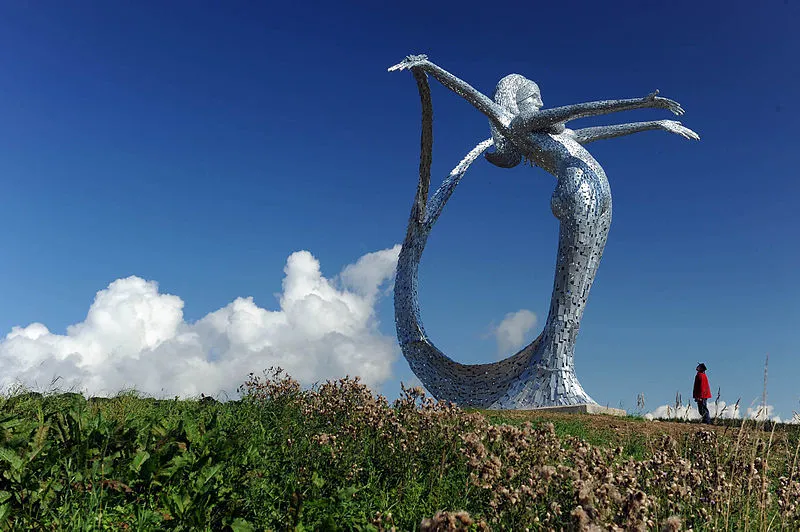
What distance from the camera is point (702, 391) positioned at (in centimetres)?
1316

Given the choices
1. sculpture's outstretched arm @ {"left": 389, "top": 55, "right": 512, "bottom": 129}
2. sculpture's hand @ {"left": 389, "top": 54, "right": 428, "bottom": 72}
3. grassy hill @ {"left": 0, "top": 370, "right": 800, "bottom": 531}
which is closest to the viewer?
grassy hill @ {"left": 0, "top": 370, "right": 800, "bottom": 531}

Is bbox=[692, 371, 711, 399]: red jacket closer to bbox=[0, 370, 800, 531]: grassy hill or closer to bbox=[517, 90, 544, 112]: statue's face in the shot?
bbox=[517, 90, 544, 112]: statue's face

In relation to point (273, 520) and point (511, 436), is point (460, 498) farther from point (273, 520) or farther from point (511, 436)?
point (273, 520)

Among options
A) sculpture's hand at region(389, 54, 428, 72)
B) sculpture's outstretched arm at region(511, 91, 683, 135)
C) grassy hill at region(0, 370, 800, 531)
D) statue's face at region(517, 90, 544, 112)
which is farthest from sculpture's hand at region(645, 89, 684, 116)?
grassy hill at region(0, 370, 800, 531)

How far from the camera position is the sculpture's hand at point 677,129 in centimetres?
1270

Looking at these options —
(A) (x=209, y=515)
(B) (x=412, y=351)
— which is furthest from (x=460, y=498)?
(B) (x=412, y=351)

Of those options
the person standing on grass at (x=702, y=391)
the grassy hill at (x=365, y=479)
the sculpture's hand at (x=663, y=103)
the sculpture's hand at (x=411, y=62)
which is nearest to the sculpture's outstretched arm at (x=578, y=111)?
the sculpture's hand at (x=663, y=103)

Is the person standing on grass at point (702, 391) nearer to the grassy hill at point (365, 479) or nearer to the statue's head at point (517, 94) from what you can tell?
the statue's head at point (517, 94)

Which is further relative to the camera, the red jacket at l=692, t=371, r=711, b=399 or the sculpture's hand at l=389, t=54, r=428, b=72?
the sculpture's hand at l=389, t=54, r=428, b=72

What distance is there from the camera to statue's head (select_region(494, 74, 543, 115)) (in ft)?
50.9

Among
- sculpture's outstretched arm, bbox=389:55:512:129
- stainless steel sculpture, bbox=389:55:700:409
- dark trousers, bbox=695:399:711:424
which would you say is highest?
sculpture's outstretched arm, bbox=389:55:512:129

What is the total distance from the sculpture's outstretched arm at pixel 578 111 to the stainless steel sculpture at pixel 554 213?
2cm

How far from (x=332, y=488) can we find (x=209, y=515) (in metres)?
0.89

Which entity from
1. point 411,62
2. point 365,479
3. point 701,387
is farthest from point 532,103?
point 365,479
